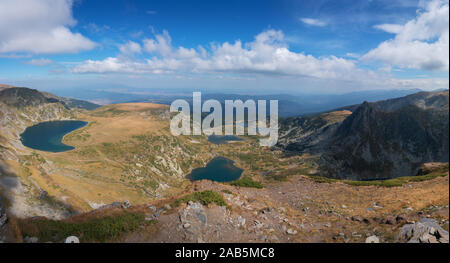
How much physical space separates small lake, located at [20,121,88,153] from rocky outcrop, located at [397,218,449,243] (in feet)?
480

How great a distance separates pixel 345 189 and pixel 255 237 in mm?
27940

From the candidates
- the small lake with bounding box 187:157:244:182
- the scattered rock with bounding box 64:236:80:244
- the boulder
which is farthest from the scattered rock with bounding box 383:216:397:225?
the small lake with bounding box 187:157:244:182

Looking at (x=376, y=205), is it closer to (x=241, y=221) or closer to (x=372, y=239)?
(x=372, y=239)

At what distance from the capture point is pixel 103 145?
116 meters

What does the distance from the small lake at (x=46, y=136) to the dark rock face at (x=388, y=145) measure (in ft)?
567

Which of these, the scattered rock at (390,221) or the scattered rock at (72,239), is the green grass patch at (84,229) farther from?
the scattered rock at (390,221)

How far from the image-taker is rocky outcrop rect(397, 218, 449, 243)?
457 inches

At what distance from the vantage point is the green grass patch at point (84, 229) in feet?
44.6

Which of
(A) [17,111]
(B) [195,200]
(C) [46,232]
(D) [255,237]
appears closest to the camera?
(C) [46,232]

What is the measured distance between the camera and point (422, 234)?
473 inches

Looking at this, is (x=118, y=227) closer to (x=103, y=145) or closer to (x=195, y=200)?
(x=195, y=200)

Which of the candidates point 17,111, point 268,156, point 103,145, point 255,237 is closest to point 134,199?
point 103,145

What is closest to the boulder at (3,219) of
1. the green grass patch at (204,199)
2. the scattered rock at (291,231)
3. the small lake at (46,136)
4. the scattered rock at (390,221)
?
the green grass patch at (204,199)

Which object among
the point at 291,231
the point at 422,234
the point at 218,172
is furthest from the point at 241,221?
the point at 218,172
